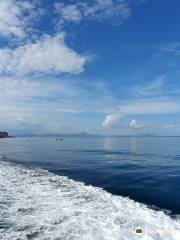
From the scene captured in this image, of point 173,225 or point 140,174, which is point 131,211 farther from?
point 140,174

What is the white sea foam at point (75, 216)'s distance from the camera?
1314 centimetres

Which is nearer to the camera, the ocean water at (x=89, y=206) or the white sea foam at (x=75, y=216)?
the white sea foam at (x=75, y=216)

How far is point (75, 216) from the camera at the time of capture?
51.9ft

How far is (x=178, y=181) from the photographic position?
27.4 metres

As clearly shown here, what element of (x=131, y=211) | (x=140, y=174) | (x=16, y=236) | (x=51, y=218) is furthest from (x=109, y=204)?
(x=140, y=174)

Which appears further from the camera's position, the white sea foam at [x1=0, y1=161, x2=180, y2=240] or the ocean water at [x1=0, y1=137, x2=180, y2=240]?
the ocean water at [x1=0, y1=137, x2=180, y2=240]

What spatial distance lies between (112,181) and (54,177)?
5.58m

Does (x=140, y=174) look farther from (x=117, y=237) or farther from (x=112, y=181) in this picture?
(x=117, y=237)

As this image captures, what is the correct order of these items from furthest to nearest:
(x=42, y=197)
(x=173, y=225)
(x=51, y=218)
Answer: (x=42, y=197) < (x=51, y=218) < (x=173, y=225)

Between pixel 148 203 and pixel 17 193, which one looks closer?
pixel 148 203

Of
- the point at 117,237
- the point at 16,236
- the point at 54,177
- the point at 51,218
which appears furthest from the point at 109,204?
the point at 54,177

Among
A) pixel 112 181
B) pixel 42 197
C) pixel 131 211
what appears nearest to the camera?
pixel 131 211

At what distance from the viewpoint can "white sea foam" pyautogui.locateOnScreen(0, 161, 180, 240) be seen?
13.1 metres

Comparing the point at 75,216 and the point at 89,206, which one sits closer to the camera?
the point at 75,216
